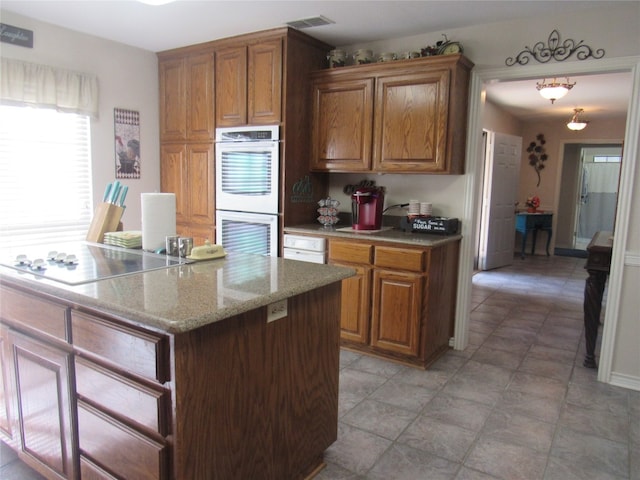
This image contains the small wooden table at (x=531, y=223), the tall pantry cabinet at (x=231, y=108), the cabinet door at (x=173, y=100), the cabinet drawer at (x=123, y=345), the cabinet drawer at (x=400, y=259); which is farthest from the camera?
the small wooden table at (x=531, y=223)

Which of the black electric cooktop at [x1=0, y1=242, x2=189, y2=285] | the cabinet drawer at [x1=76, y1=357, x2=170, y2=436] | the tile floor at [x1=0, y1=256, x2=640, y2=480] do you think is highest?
the black electric cooktop at [x1=0, y1=242, x2=189, y2=285]

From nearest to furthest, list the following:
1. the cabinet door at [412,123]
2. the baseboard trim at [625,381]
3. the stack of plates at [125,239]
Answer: the stack of plates at [125,239] < the baseboard trim at [625,381] < the cabinet door at [412,123]

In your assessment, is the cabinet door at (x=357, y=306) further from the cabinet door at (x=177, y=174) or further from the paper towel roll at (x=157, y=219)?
the cabinet door at (x=177, y=174)

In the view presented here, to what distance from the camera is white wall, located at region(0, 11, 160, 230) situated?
3406mm

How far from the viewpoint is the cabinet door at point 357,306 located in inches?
128

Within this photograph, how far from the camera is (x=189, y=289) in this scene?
62.5 inches

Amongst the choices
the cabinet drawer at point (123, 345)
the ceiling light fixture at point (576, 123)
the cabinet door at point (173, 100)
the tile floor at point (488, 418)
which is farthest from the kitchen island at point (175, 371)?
the ceiling light fixture at point (576, 123)

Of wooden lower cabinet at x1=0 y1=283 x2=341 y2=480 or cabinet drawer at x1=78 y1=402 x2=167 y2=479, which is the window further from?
cabinet drawer at x1=78 y1=402 x2=167 y2=479

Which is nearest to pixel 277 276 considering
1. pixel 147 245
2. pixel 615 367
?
pixel 147 245

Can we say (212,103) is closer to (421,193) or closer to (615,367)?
(421,193)

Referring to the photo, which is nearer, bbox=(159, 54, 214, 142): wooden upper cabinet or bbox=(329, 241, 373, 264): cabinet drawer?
bbox=(329, 241, 373, 264): cabinet drawer

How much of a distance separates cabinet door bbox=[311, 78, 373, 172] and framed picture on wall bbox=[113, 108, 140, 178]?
64.7 inches

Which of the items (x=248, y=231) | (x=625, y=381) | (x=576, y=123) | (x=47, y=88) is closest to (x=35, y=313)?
(x=248, y=231)

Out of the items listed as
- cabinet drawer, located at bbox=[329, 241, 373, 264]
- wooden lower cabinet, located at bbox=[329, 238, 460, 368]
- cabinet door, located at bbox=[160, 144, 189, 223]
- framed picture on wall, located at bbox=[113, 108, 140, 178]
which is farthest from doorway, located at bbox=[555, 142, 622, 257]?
framed picture on wall, located at bbox=[113, 108, 140, 178]
